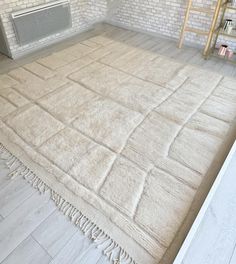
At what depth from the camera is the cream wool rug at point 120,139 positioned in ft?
4.66

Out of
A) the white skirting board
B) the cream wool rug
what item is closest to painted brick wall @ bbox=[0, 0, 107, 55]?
the cream wool rug

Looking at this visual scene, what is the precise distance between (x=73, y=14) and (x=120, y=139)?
2.68 metres

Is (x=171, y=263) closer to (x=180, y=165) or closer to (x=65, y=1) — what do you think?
(x=180, y=165)

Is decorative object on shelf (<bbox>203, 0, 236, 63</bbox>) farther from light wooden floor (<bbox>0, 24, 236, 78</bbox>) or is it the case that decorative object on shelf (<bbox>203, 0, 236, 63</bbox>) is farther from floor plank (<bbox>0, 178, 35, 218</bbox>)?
floor plank (<bbox>0, 178, 35, 218</bbox>)

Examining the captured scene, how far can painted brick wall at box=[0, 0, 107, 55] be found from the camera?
2866 millimetres

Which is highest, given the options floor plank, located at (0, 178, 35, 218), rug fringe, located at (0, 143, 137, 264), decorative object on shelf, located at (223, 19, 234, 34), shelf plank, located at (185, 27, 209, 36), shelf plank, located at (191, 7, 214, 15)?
shelf plank, located at (191, 7, 214, 15)

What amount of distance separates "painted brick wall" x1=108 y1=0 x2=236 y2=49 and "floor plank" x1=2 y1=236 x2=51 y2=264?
330 centimetres

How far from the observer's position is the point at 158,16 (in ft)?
11.8

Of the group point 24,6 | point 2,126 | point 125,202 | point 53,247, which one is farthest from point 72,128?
point 24,6

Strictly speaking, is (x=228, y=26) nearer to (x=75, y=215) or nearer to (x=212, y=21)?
(x=212, y=21)

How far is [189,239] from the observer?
1.29 metres


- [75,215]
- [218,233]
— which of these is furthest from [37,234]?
[218,233]

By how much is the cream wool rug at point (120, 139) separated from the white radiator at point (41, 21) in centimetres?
49

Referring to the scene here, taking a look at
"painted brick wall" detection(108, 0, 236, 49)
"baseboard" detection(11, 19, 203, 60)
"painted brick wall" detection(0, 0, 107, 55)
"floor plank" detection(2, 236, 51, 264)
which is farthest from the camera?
"painted brick wall" detection(108, 0, 236, 49)
